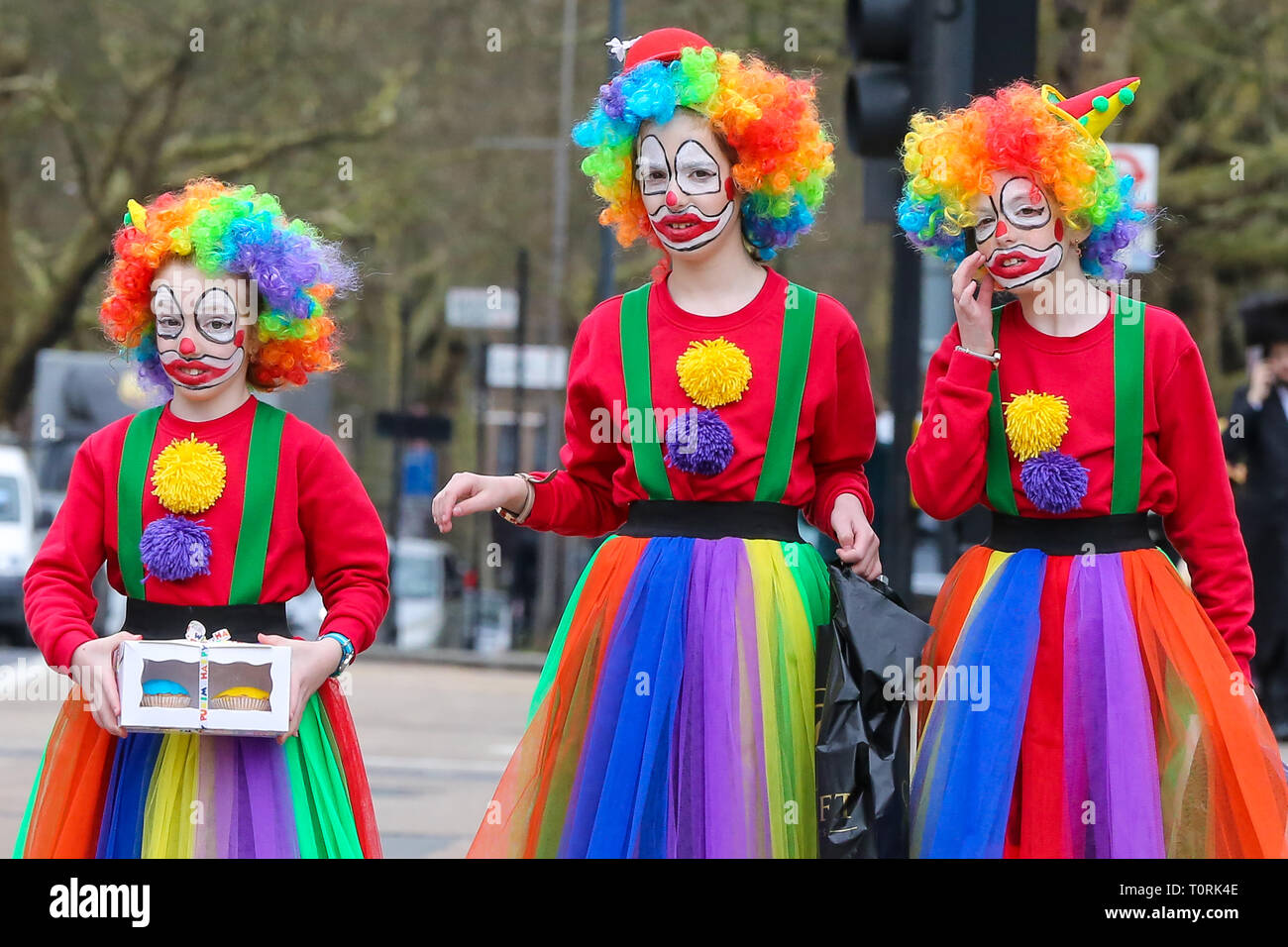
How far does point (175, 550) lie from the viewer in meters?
3.93

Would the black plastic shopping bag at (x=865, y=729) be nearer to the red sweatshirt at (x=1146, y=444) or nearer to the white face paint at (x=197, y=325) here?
the red sweatshirt at (x=1146, y=444)

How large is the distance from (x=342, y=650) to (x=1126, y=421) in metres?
1.66

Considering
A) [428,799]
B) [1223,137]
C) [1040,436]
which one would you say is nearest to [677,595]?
[1040,436]

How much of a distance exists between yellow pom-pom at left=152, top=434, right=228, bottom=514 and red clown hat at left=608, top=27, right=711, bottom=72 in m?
1.26

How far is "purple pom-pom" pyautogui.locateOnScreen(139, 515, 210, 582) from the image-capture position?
3.94m

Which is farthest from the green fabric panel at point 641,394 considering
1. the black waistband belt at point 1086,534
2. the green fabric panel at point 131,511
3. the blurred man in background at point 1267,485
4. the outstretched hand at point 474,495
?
the blurred man in background at point 1267,485

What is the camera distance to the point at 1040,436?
156 inches

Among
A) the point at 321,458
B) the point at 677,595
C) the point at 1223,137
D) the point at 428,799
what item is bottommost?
the point at 428,799

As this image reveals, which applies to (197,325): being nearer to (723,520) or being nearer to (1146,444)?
(723,520)

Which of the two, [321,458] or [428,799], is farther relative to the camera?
[428,799]

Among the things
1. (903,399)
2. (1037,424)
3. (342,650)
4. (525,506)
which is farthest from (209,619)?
(903,399)

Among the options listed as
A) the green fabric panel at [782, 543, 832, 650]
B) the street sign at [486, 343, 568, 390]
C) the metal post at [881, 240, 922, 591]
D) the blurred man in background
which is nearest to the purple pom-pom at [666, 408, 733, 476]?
the green fabric panel at [782, 543, 832, 650]
